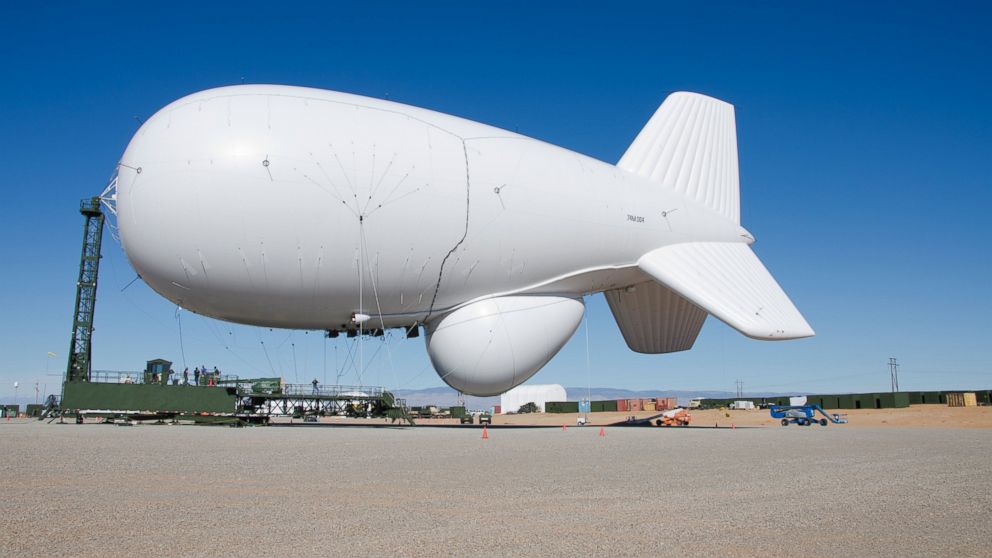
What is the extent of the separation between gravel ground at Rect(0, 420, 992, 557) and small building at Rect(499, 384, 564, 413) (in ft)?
204

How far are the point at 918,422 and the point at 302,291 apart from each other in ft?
106

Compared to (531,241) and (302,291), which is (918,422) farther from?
(302,291)

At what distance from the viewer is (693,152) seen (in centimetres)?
2600

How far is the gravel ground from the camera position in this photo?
211 inches

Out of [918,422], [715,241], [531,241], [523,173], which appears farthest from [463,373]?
[918,422]

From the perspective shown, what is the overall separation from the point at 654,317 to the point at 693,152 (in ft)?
20.7

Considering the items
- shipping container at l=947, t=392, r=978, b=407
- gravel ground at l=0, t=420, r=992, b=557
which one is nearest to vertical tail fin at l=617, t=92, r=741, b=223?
gravel ground at l=0, t=420, r=992, b=557

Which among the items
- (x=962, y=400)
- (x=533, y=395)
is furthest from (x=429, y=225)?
(x=533, y=395)

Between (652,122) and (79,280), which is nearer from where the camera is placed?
(652,122)

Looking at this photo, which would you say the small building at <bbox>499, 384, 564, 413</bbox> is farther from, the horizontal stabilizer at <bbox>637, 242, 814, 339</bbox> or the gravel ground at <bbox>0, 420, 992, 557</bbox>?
the gravel ground at <bbox>0, 420, 992, 557</bbox>

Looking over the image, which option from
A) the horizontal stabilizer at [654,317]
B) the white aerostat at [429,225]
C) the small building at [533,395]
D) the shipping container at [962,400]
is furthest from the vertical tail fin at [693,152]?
the small building at [533,395]

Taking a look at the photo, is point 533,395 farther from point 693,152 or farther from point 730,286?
point 730,286

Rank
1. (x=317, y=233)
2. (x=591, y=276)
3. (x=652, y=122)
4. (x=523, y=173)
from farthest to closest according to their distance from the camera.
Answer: (x=652, y=122), (x=591, y=276), (x=523, y=173), (x=317, y=233)

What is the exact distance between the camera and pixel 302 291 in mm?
19922
